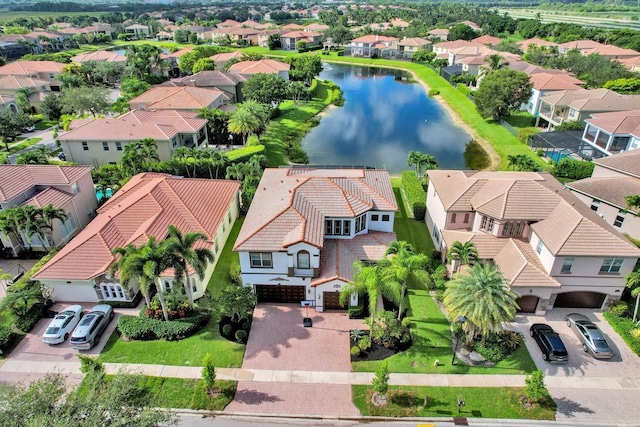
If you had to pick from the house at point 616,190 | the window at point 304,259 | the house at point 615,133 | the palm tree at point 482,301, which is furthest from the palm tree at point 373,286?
the house at point 615,133

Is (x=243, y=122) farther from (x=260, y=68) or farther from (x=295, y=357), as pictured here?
(x=295, y=357)

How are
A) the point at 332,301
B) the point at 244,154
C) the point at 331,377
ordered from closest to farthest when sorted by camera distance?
1. the point at 331,377
2. the point at 332,301
3. the point at 244,154

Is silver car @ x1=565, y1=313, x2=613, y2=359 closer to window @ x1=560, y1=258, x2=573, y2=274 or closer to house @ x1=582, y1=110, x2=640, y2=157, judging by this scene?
window @ x1=560, y1=258, x2=573, y2=274

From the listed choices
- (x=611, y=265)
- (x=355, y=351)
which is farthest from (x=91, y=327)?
(x=611, y=265)

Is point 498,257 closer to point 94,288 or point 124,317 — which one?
point 124,317

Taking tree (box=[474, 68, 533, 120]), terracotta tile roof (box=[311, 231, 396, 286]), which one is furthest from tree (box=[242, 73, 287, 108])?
terracotta tile roof (box=[311, 231, 396, 286])

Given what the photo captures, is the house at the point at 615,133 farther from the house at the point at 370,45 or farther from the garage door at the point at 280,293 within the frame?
the house at the point at 370,45
